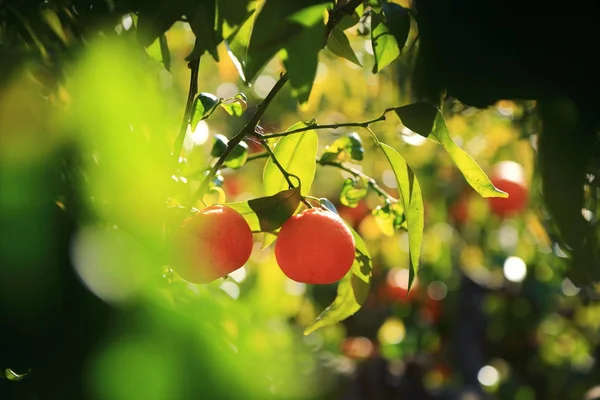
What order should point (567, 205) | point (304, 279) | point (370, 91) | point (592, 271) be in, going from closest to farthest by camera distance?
point (567, 205) → point (592, 271) → point (304, 279) → point (370, 91)

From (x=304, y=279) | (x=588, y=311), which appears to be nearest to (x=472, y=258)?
(x=588, y=311)

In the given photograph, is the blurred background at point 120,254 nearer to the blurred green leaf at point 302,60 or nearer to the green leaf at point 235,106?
the green leaf at point 235,106

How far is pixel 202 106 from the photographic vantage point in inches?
32.3

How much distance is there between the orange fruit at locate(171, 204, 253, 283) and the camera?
2.63 feet

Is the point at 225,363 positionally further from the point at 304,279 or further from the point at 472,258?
the point at 472,258

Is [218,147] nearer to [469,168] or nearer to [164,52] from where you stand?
[164,52]

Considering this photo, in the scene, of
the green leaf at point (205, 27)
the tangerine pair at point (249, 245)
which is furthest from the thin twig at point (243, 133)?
the green leaf at point (205, 27)

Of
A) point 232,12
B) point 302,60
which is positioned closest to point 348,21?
point 232,12

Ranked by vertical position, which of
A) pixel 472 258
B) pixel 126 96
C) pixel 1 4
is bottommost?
pixel 472 258

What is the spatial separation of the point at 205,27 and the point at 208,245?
24cm

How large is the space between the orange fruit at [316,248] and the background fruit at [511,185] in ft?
3.22

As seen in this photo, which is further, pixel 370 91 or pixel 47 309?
pixel 370 91

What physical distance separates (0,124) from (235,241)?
29 cm

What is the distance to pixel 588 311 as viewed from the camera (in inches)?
109
